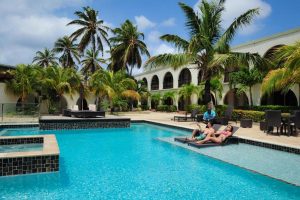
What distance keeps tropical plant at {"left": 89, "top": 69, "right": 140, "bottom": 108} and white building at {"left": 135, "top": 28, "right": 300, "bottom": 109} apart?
5.58 m

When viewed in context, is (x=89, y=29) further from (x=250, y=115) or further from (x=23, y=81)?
(x=250, y=115)

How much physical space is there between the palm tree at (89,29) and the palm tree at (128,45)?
7.27 feet

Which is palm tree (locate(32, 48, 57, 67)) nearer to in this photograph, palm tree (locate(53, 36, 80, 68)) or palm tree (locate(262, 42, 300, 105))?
palm tree (locate(53, 36, 80, 68))

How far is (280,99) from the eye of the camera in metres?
23.0

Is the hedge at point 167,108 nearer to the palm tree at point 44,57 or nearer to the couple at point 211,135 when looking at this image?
the palm tree at point 44,57

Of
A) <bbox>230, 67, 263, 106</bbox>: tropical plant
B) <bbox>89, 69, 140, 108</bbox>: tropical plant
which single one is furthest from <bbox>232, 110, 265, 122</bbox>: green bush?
<bbox>89, 69, 140, 108</bbox>: tropical plant

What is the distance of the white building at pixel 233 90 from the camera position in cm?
1998

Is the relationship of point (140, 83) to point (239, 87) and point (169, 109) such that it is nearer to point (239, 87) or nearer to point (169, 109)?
point (169, 109)

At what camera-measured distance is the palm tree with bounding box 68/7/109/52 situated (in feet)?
104

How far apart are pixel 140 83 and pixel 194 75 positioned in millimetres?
7916

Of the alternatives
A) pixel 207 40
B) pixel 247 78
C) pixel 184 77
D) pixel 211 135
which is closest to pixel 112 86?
pixel 184 77

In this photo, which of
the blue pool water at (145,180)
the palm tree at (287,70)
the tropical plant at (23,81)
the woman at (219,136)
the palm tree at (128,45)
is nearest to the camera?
the blue pool water at (145,180)

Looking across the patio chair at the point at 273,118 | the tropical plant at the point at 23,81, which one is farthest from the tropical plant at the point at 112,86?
the patio chair at the point at 273,118

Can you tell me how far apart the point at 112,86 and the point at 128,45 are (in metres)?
8.32
